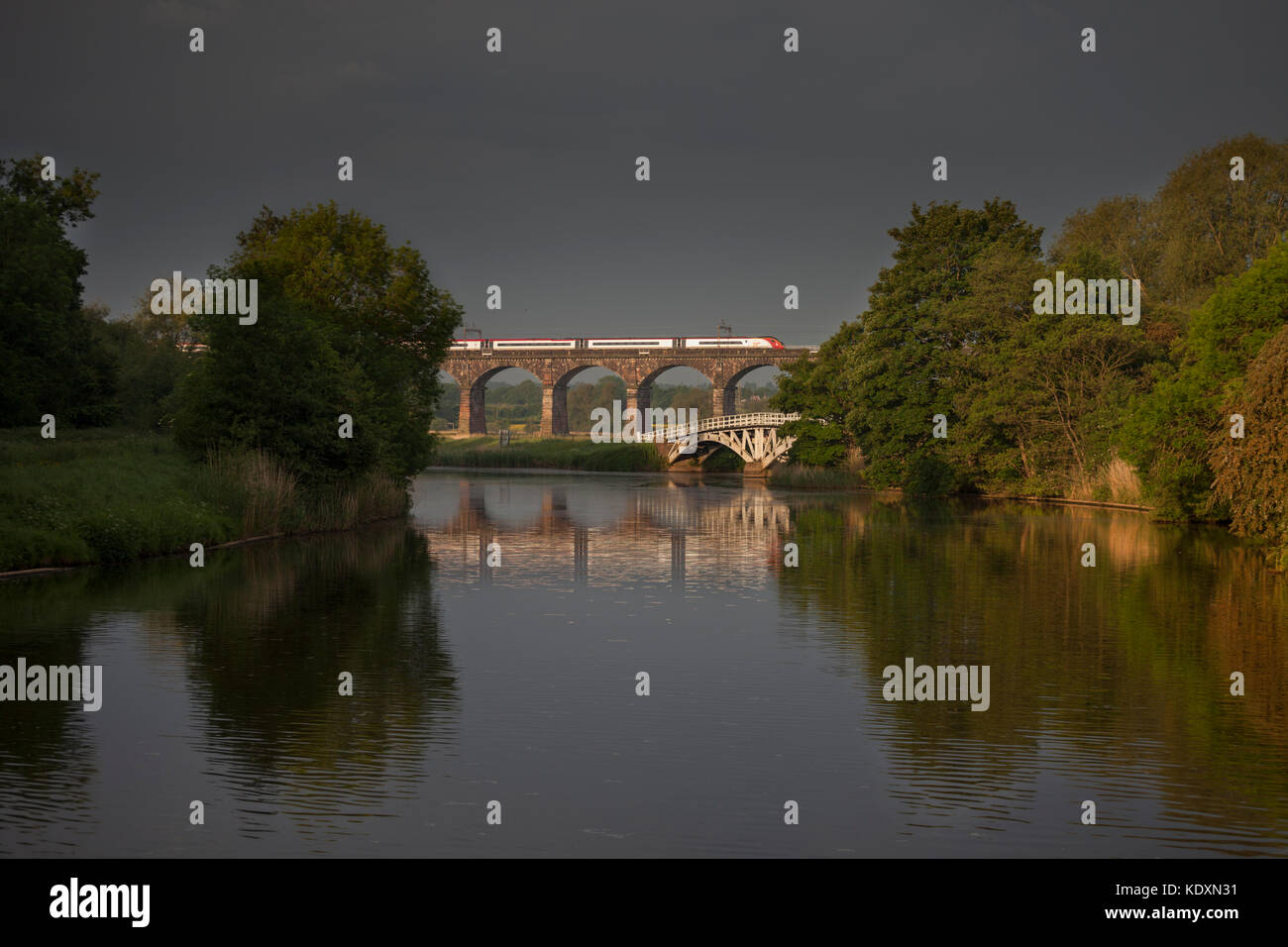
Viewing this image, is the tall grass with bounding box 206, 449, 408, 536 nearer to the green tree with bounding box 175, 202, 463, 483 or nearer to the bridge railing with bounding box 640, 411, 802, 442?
the green tree with bounding box 175, 202, 463, 483

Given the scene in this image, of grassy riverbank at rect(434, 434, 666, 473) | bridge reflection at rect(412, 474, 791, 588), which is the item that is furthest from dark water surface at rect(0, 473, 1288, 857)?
grassy riverbank at rect(434, 434, 666, 473)

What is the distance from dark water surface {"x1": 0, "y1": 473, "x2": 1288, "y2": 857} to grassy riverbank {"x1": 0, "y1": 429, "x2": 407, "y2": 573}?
1.17m

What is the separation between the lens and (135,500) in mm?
23766

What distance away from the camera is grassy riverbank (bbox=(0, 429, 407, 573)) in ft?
68.6

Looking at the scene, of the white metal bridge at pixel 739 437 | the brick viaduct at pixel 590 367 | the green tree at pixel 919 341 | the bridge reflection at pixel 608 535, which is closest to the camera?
the bridge reflection at pixel 608 535

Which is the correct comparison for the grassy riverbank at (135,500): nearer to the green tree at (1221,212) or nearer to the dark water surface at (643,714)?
the dark water surface at (643,714)

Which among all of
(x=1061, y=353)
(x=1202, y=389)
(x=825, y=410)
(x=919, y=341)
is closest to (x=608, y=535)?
(x=1202, y=389)

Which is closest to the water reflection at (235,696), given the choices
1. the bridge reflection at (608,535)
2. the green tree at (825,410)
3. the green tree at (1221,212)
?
the bridge reflection at (608,535)

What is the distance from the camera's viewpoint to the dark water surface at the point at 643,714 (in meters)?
7.51

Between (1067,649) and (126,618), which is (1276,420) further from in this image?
(126,618)

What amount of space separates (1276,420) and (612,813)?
759 inches

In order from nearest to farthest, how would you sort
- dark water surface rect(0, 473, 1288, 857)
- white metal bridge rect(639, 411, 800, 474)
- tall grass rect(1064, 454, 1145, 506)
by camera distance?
dark water surface rect(0, 473, 1288, 857), tall grass rect(1064, 454, 1145, 506), white metal bridge rect(639, 411, 800, 474)

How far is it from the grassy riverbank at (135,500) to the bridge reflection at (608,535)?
3502mm

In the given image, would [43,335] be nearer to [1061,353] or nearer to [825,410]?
[1061,353]
